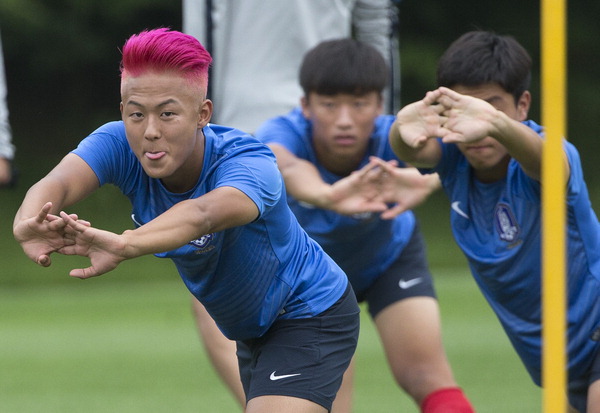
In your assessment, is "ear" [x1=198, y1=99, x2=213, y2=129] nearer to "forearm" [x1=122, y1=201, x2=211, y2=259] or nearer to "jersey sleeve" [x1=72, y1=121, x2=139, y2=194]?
"jersey sleeve" [x1=72, y1=121, x2=139, y2=194]

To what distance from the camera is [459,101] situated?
4031mm

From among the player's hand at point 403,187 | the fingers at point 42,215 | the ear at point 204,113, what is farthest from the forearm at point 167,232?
the player's hand at point 403,187

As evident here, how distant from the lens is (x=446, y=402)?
5.22 m

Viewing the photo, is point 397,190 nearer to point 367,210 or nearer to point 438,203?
point 367,210

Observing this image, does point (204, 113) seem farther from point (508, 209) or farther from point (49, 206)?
point (508, 209)

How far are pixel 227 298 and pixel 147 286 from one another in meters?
10.6

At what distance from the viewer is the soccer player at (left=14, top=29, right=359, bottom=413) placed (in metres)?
3.46

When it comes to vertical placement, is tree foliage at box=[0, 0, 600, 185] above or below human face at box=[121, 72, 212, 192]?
below

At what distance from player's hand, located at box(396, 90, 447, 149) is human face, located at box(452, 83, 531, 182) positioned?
0.57 ft

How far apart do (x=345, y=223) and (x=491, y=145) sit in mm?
1286

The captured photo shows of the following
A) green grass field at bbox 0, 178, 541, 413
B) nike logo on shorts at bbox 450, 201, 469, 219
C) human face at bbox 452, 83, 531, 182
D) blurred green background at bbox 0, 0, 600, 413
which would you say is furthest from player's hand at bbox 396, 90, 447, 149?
green grass field at bbox 0, 178, 541, 413

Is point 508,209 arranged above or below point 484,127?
below

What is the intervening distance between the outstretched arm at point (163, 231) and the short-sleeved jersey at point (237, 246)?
20cm

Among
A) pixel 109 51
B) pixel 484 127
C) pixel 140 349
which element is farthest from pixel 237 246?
pixel 109 51
